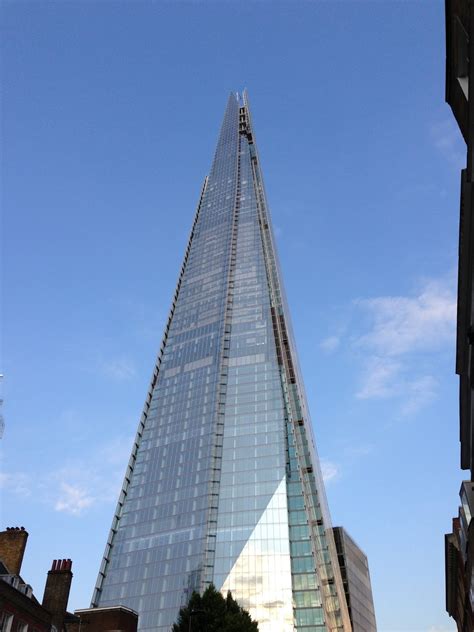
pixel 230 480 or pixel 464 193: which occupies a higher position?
pixel 230 480

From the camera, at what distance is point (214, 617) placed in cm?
4997

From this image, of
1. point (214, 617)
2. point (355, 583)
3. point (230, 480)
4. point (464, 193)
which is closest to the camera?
point (464, 193)

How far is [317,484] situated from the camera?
125 metres

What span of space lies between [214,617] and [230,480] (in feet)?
248

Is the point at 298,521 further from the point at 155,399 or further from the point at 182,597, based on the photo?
the point at 155,399

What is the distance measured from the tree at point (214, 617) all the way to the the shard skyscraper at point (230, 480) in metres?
61.1

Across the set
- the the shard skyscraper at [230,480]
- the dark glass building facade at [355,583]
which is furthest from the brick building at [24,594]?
the dark glass building facade at [355,583]

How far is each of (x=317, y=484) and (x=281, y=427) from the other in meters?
14.0

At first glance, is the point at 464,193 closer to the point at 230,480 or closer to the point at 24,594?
the point at 24,594

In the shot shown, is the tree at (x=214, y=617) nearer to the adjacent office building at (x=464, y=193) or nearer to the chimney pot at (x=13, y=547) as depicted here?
the chimney pot at (x=13, y=547)

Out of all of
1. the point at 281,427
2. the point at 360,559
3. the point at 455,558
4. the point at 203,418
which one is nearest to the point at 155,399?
the point at 203,418

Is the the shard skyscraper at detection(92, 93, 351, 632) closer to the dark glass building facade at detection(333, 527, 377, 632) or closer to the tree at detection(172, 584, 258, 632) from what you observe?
the dark glass building facade at detection(333, 527, 377, 632)

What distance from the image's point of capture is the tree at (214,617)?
49.2 metres

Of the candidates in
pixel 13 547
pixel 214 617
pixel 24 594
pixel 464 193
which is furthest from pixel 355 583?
pixel 464 193
